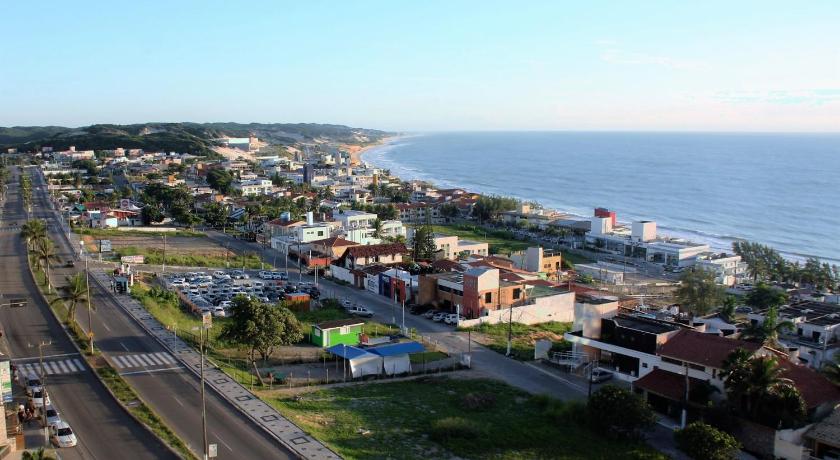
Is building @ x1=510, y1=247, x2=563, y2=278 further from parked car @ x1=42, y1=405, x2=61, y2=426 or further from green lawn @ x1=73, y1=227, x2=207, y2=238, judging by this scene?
parked car @ x1=42, y1=405, x2=61, y2=426

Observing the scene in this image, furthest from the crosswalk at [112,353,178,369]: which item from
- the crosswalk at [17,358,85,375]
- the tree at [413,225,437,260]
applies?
the tree at [413,225,437,260]

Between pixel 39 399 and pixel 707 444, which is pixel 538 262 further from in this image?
pixel 39 399

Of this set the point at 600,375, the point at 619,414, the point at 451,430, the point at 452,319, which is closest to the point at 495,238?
the point at 452,319

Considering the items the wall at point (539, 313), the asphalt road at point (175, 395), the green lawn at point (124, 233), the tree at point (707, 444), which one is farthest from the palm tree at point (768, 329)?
the green lawn at point (124, 233)

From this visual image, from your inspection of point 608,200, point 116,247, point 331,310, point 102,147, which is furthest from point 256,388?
point 102,147

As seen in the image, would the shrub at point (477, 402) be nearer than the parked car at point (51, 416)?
No

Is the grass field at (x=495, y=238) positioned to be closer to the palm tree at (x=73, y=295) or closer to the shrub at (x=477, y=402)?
the shrub at (x=477, y=402)
